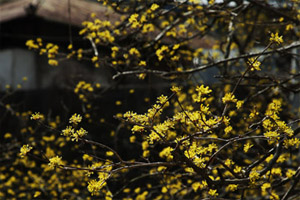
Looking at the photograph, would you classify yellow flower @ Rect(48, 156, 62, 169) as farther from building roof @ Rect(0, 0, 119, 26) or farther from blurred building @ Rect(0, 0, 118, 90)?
blurred building @ Rect(0, 0, 118, 90)

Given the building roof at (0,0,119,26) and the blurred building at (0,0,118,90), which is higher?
the building roof at (0,0,119,26)

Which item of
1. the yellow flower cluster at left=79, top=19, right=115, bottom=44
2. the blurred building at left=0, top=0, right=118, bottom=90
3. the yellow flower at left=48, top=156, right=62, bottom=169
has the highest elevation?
the yellow flower cluster at left=79, top=19, right=115, bottom=44

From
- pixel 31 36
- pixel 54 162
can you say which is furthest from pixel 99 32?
pixel 31 36

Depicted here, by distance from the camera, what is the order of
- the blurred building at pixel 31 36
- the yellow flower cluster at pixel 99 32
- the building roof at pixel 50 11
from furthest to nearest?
the blurred building at pixel 31 36, the building roof at pixel 50 11, the yellow flower cluster at pixel 99 32

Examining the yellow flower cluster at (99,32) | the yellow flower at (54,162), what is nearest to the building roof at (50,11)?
the yellow flower cluster at (99,32)

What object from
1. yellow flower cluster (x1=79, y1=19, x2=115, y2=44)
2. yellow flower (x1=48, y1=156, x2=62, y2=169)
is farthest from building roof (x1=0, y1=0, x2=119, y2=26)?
yellow flower (x1=48, y1=156, x2=62, y2=169)

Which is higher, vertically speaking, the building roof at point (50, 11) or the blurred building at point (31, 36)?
the building roof at point (50, 11)

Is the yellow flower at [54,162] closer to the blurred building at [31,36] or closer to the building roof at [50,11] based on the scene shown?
the building roof at [50,11]

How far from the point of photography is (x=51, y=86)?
8.89m

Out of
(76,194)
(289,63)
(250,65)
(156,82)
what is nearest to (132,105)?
(156,82)

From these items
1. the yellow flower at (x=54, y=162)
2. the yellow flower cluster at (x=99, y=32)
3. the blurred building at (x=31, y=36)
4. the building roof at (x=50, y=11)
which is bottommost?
the blurred building at (x=31, y=36)

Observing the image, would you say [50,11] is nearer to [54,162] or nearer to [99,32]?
[99,32]

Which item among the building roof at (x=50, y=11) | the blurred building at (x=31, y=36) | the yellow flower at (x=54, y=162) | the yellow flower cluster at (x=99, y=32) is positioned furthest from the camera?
the blurred building at (x=31, y=36)

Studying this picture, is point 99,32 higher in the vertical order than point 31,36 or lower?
higher
